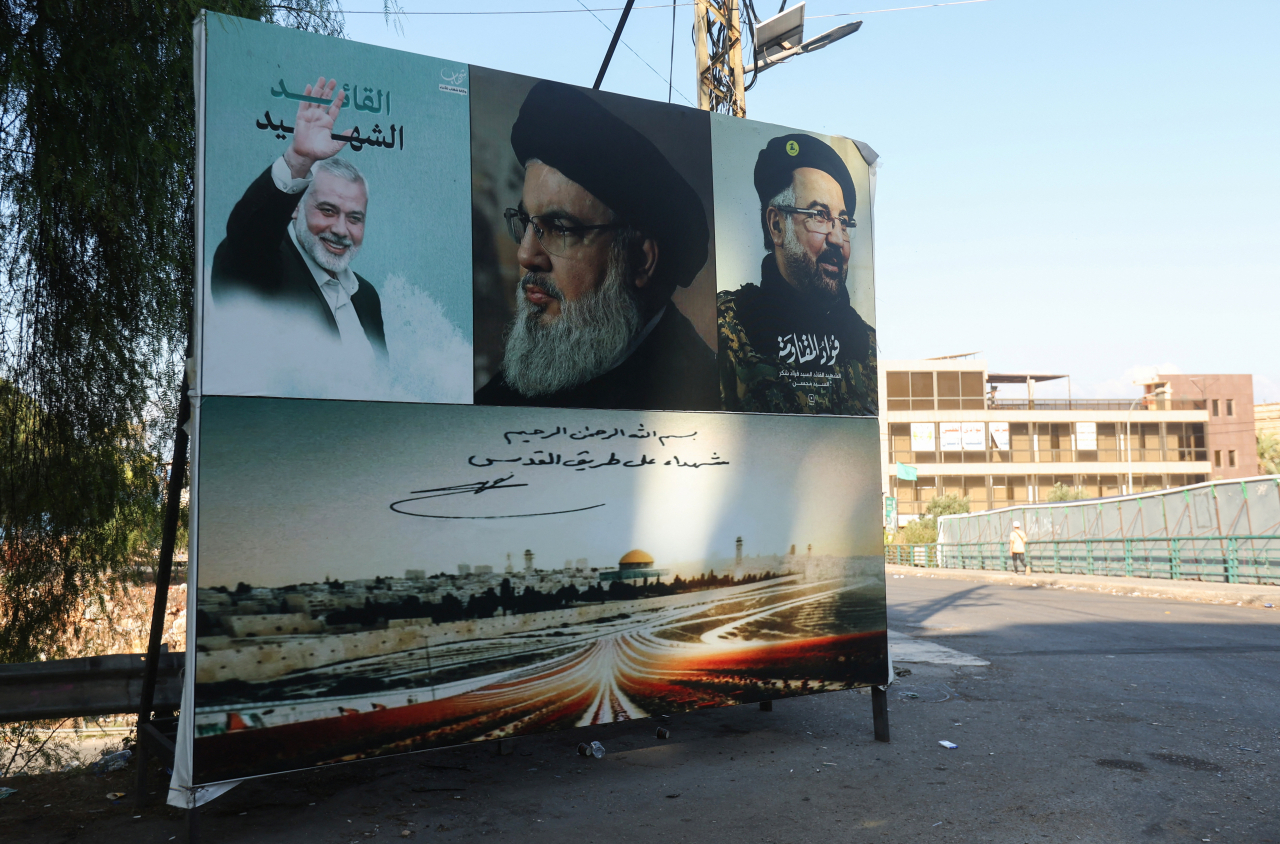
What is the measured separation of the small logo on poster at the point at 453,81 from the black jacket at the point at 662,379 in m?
1.84

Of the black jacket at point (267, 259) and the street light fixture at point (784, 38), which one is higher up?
the street light fixture at point (784, 38)

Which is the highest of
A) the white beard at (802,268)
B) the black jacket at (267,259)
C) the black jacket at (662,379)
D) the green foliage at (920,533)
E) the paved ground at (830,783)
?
the white beard at (802,268)

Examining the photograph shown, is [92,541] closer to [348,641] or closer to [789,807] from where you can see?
[348,641]

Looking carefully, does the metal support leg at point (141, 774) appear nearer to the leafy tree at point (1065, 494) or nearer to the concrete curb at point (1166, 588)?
the concrete curb at point (1166, 588)

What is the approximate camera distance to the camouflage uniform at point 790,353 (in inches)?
241

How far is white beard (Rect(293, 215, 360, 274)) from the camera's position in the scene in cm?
464

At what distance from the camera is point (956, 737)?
652 cm

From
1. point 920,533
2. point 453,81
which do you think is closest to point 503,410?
point 453,81

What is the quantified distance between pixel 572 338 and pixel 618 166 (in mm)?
1180

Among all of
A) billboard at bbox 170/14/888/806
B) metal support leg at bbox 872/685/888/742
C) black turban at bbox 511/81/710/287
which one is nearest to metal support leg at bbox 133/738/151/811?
billboard at bbox 170/14/888/806

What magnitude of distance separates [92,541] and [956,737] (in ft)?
21.2
